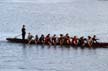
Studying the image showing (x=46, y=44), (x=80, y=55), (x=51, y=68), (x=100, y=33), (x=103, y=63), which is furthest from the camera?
(x=100, y=33)

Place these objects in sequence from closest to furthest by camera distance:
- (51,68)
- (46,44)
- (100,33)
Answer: (51,68)
(46,44)
(100,33)

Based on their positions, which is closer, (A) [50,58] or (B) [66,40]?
(A) [50,58]

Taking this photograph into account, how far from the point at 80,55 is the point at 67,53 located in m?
1.72

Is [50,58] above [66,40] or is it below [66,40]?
below

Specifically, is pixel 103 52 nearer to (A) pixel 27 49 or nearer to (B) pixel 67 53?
(B) pixel 67 53

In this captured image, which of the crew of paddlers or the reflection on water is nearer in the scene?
the reflection on water

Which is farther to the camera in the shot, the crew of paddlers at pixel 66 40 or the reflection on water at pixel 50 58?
the crew of paddlers at pixel 66 40

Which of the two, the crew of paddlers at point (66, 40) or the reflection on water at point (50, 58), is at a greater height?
the crew of paddlers at point (66, 40)

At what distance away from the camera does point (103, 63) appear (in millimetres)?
54406

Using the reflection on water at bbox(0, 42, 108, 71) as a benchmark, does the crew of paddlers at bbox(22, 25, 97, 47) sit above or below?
above

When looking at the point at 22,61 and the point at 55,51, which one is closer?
the point at 22,61

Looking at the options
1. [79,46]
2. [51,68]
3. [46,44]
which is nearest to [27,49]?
[46,44]

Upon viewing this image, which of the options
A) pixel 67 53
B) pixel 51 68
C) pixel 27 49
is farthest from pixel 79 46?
pixel 51 68

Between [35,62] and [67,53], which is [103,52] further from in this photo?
[35,62]
